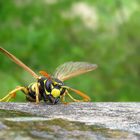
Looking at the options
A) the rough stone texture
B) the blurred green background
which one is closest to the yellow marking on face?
the rough stone texture

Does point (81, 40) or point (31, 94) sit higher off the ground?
point (81, 40)

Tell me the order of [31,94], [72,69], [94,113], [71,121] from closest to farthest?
[71,121] → [94,113] → [31,94] → [72,69]

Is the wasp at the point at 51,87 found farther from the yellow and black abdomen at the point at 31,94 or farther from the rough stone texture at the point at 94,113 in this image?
the rough stone texture at the point at 94,113

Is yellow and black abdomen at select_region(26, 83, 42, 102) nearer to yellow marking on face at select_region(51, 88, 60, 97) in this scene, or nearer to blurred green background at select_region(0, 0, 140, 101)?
yellow marking on face at select_region(51, 88, 60, 97)

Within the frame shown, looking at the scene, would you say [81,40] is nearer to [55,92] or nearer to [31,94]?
[31,94]

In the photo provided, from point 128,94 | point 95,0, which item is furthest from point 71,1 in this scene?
point 128,94

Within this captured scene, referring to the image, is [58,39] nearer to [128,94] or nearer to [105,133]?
[128,94]

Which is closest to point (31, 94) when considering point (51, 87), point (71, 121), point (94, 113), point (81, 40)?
point (51, 87)
